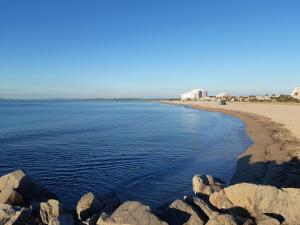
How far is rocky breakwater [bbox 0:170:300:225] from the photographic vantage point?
32.0ft

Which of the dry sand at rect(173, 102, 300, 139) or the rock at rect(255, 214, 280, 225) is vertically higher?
the rock at rect(255, 214, 280, 225)

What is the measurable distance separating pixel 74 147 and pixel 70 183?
501 inches

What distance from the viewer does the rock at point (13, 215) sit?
9781 millimetres

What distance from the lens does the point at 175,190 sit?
1702 cm

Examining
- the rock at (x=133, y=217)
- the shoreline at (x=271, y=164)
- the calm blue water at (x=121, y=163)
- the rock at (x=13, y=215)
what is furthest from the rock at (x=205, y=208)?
the shoreline at (x=271, y=164)

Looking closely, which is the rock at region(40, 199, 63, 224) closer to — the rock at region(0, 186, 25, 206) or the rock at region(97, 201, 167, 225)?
the rock at region(0, 186, 25, 206)

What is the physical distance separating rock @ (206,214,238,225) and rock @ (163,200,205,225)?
656 mm

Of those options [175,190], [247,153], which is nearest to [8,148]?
[175,190]

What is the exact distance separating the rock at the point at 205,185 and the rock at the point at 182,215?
7.97 feet

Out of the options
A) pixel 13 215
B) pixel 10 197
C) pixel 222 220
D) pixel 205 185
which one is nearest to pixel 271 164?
pixel 205 185

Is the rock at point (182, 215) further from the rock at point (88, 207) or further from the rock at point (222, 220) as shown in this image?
the rock at point (88, 207)

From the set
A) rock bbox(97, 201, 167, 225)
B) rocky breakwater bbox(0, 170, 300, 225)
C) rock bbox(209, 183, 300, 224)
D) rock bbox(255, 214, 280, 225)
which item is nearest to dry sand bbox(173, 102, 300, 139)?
rock bbox(209, 183, 300, 224)

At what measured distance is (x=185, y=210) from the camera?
10695 mm

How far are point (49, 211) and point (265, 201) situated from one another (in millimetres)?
7172
